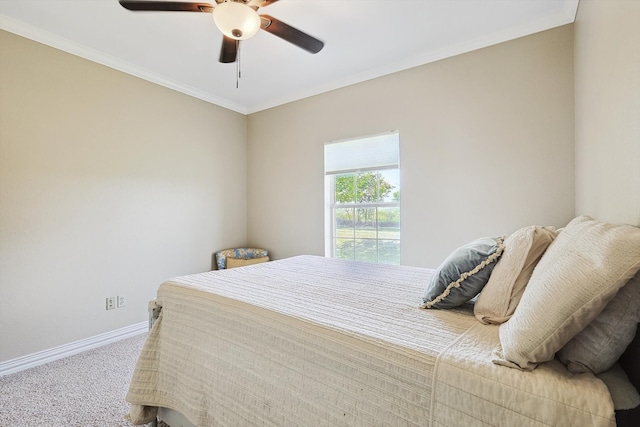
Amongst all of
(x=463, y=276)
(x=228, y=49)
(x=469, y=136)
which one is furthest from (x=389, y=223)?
(x=228, y=49)

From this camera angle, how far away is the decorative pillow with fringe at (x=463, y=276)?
1.23 metres

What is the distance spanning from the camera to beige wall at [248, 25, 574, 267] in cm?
229

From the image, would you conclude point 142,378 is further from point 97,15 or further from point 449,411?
point 97,15

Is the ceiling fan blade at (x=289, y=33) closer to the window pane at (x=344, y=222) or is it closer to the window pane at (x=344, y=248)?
the window pane at (x=344, y=222)

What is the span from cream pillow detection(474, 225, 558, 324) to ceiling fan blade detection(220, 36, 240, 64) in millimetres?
2072

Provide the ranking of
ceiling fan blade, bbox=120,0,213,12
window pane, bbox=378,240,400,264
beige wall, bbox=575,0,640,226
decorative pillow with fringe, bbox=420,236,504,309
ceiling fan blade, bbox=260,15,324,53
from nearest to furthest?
1. beige wall, bbox=575,0,640,226
2. decorative pillow with fringe, bbox=420,236,504,309
3. ceiling fan blade, bbox=120,0,213,12
4. ceiling fan blade, bbox=260,15,324,53
5. window pane, bbox=378,240,400,264

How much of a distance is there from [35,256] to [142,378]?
1696 mm

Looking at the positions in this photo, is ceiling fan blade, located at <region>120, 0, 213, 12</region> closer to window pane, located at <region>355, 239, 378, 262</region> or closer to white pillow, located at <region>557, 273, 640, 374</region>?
white pillow, located at <region>557, 273, 640, 374</region>

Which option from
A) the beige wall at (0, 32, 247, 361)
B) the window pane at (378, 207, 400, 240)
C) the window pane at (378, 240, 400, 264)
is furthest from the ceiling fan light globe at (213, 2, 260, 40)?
the window pane at (378, 240, 400, 264)

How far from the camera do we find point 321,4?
2.11m

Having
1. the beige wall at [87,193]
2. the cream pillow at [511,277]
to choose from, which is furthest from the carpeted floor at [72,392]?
the cream pillow at [511,277]

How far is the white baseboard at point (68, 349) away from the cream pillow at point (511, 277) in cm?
325

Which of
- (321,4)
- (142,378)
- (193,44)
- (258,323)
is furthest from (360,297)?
(193,44)

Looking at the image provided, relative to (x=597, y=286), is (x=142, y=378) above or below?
below
